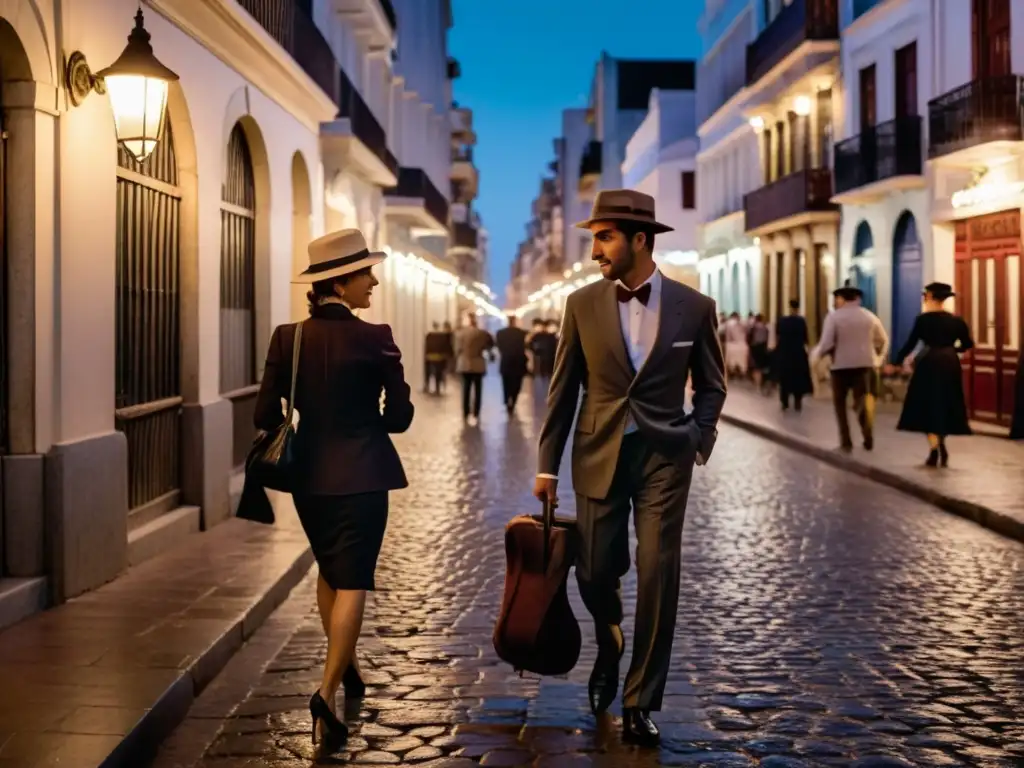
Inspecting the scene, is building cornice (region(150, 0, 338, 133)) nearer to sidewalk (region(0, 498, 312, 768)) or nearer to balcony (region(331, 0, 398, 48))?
sidewalk (region(0, 498, 312, 768))

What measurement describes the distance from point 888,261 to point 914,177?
8.90ft

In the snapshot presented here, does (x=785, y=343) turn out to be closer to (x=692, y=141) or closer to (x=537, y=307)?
(x=692, y=141)

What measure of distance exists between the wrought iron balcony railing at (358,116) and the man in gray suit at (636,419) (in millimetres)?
15889

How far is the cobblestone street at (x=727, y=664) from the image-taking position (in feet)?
19.6

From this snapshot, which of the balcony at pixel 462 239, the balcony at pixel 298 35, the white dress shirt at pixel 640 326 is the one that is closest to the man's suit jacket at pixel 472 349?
the balcony at pixel 298 35

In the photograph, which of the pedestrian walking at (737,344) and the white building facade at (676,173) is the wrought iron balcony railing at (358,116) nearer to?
the pedestrian walking at (737,344)

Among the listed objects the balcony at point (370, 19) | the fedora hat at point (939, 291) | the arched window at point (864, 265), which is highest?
the balcony at point (370, 19)

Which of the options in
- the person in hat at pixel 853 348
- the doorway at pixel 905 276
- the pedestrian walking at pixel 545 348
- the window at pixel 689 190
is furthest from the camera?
the window at pixel 689 190

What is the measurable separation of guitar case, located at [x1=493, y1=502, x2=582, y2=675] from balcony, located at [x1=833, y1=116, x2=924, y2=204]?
74.0ft

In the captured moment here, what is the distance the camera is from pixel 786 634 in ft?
26.7

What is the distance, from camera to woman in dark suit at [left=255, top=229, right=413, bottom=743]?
20.3ft

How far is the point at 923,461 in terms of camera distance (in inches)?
672

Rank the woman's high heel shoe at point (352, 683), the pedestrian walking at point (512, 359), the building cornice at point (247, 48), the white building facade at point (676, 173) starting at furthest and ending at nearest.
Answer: the white building facade at point (676, 173)
the pedestrian walking at point (512, 359)
the building cornice at point (247, 48)
the woman's high heel shoe at point (352, 683)

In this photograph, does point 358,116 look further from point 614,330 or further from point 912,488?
point 614,330
